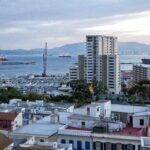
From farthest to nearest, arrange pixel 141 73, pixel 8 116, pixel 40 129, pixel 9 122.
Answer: pixel 141 73 < pixel 8 116 < pixel 9 122 < pixel 40 129

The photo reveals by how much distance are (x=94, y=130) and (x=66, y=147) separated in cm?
394

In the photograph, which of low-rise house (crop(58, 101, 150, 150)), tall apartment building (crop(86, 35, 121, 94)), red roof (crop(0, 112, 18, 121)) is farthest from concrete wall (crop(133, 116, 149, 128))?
tall apartment building (crop(86, 35, 121, 94))

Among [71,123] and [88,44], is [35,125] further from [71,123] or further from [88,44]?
[88,44]

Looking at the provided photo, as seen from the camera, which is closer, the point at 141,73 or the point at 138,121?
the point at 138,121

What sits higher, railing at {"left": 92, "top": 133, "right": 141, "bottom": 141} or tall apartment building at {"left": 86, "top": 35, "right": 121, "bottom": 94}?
tall apartment building at {"left": 86, "top": 35, "right": 121, "bottom": 94}

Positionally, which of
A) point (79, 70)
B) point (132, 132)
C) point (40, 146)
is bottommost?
point (132, 132)

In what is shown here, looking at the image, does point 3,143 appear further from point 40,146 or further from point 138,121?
point 138,121

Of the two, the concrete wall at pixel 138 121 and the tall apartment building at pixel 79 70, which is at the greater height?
the tall apartment building at pixel 79 70

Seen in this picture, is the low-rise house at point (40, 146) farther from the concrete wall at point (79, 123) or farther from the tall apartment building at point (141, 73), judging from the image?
the tall apartment building at point (141, 73)

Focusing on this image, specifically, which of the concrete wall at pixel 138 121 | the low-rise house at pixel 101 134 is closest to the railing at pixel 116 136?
the low-rise house at pixel 101 134

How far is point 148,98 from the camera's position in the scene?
54.2m

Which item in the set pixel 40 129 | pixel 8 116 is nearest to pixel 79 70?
pixel 8 116

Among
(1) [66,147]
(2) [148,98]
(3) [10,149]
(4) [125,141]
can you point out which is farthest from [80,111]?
(2) [148,98]

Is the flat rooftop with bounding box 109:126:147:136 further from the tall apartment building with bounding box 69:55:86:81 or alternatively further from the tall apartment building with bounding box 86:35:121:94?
the tall apartment building with bounding box 69:55:86:81
